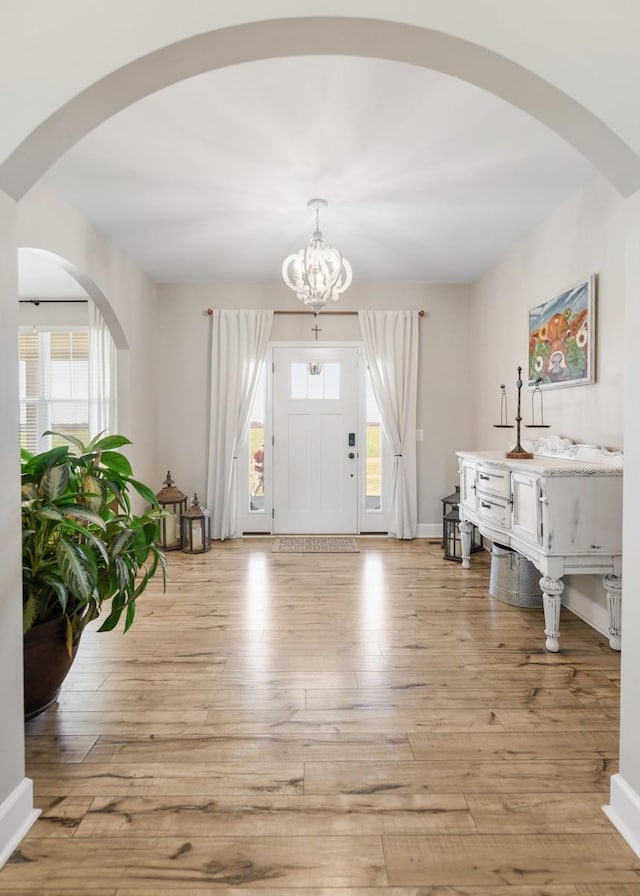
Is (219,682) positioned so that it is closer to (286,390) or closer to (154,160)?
(154,160)

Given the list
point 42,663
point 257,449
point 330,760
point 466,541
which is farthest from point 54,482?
point 257,449

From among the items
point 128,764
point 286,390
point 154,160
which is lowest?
point 128,764

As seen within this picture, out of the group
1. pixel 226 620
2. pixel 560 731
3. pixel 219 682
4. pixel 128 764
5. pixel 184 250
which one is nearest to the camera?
pixel 128 764

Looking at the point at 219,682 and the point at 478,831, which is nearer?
the point at 478,831

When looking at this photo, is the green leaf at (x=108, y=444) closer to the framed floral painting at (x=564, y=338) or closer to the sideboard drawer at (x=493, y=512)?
the sideboard drawer at (x=493, y=512)

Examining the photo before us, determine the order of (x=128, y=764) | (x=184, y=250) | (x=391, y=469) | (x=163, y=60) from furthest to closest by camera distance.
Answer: (x=391, y=469)
(x=184, y=250)
(x=128, y=764)
(x=163, y=60)

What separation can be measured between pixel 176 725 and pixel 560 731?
58.9 inches

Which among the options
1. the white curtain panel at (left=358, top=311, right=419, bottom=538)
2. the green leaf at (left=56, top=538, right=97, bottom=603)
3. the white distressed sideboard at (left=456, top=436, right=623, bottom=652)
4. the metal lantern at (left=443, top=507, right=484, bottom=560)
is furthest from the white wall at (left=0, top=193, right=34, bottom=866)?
the white curtain panel at (left=358, top=311, right=419, bottom=538)

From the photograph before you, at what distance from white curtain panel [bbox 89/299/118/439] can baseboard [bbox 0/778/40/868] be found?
317 centimetres

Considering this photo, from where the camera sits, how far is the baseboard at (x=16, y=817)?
56.9 inches

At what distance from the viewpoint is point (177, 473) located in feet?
17.8

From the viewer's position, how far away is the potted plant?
75.8 inches

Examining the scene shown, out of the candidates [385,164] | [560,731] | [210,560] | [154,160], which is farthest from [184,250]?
[560,731]

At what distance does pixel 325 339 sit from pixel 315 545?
2.11m
